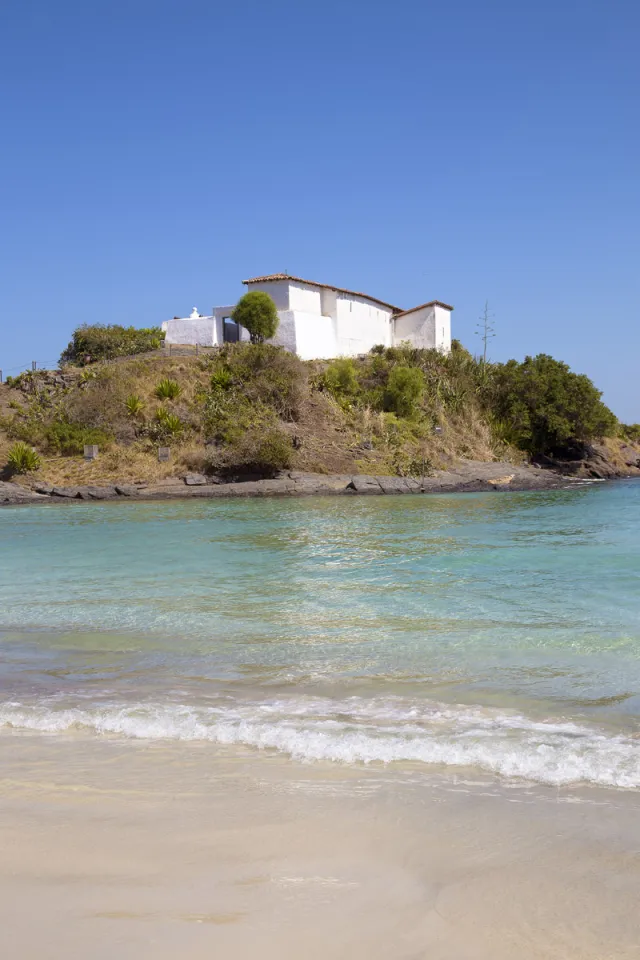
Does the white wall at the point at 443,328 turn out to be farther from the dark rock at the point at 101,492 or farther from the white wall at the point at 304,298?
the dark rock at the point at 101,492

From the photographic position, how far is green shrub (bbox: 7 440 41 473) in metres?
34.0

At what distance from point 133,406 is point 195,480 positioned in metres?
6.76

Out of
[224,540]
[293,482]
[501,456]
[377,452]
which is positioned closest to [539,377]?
[501,456]

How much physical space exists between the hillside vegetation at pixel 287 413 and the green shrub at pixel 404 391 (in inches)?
2.7

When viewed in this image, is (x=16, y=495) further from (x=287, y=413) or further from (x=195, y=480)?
(x=287, y=413)

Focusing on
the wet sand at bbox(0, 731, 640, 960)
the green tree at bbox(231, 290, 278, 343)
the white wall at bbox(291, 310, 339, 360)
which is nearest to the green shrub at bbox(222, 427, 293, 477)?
the green tree at bbox(231, 290, 278, 343)

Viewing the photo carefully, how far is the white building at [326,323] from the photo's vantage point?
4312 centimetres

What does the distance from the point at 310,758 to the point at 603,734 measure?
1.75 m

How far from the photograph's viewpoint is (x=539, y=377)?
4316 centimetres

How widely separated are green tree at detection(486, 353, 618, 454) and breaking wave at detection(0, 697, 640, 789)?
3904 centimetres

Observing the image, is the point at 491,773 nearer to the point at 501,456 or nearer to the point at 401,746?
the point at 401,746

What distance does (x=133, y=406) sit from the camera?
123ft

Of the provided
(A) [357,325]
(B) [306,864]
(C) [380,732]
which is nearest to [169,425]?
(A) [357,325]

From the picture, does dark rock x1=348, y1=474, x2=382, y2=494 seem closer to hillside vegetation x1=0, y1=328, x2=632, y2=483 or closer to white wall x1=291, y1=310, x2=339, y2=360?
hillside vegetation x1=0, y1=328, x2=632, y2=483
